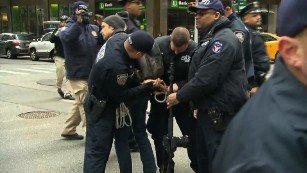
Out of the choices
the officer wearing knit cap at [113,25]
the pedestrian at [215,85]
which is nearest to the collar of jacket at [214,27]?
the pedestrian at [215,85]

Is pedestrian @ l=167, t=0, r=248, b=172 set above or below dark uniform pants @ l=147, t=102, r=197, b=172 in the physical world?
above

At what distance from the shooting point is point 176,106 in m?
4.75

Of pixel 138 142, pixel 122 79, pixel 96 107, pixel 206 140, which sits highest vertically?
pixel 122 79

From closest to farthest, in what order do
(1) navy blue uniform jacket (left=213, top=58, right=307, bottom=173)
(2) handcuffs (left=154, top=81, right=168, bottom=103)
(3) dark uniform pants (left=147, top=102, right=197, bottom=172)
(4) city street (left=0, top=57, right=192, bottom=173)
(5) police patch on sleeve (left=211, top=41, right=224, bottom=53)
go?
(1) navy blue uniform jacket (left=213, top=58, right=307, bottom=173) < (5) police patch on sleeve (left=211, top=41, right=224, bottom=53) < (2) handcuffs (left=154, top=81, right=168, bottom=103) < (3) dark uniform pants (left=147, top=102, right=197, bottom=172) < (4) city street (left=0, top=57, right=192, bottom=173)

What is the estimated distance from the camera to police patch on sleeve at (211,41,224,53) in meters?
3.51

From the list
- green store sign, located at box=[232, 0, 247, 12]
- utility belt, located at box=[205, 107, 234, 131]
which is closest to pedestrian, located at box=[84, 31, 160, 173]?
utility belt, located at box=[205, 107, 234, 131]

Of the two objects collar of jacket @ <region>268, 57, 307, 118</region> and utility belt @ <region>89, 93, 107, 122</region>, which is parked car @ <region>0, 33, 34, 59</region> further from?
collar of jacket @ <region>268, 57, 307, 118</region>

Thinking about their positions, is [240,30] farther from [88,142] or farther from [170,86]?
[88,142]

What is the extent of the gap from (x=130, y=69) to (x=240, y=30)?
108 centimetres

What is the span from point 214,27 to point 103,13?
92.3ft

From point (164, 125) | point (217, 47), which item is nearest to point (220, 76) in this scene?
point (217, 47)

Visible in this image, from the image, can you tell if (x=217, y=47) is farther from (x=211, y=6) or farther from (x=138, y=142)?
(x=138, y=142)

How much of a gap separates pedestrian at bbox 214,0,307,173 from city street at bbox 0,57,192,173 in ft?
13.2

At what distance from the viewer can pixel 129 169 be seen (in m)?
4.35
